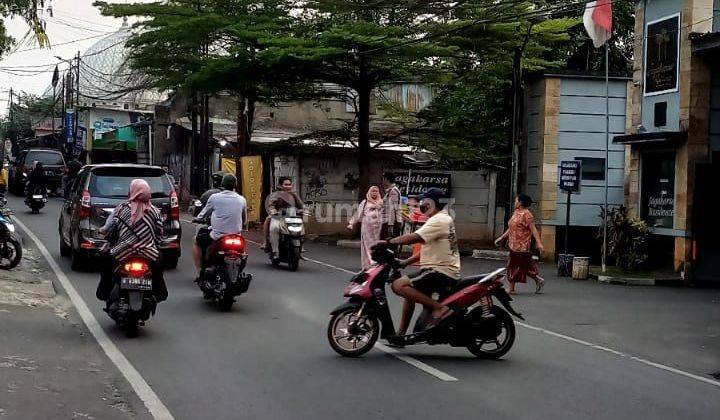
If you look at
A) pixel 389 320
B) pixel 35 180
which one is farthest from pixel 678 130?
pixel 35 180

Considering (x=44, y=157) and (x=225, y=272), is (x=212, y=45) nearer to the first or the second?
(x=225, y=272)

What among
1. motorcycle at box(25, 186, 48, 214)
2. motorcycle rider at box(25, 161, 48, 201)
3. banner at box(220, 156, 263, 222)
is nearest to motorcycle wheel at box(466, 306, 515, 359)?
banner at box(220, 156, 263, 222)

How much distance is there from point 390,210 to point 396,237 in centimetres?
453

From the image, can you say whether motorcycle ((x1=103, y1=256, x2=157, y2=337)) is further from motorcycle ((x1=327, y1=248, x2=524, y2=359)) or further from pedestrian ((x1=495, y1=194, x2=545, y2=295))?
pedestrian ((x1=495, y1=194, x2=545, y2=295))

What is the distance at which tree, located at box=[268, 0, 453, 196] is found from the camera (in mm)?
21672

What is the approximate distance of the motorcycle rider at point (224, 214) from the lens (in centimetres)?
1227

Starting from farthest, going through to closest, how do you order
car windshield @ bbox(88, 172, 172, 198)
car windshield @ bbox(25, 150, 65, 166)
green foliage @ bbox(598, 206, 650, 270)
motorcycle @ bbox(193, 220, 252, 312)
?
car windshield @ bbox(25, 150, 65, 166), green foliage @ bbox(598, 206, 650, 270), car windshield @ bbox(88, 172, 172, 198), motorcycle @ bbox(193, 220, 252, 312)

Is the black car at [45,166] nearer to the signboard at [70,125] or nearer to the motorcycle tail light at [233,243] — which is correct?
the signboard at [70,125]

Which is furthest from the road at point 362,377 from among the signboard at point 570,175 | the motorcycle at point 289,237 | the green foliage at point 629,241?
the green foliage at point 629,241

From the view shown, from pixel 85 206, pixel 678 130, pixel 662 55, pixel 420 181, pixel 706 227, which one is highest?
pixel 662 55

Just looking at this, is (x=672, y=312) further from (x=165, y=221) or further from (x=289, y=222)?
(x=165, y=221)

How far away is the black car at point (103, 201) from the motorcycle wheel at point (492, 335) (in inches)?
292

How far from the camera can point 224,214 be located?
1231 centimetres

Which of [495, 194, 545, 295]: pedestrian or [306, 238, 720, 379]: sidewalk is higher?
[495, 194, 545, 295]: pedestrian
